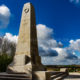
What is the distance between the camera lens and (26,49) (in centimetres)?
1057

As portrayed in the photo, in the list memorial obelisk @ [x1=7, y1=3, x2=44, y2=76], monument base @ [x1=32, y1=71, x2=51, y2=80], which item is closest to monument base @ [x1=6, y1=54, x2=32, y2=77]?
memorial obelisk @ [x1=7, y1=3, x2=44, y2=76]

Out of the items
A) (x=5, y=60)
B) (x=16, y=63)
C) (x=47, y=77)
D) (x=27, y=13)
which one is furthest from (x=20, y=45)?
(x=5, y=60)

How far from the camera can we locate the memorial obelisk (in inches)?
373

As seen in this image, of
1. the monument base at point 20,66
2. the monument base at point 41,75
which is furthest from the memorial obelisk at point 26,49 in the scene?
the monument base at point 41,75

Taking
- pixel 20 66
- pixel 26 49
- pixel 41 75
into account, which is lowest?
pixel 41 75

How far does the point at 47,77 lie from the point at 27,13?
7.65 meters

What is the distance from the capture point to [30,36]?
10.8 metres

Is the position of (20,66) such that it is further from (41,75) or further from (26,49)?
(41,75)

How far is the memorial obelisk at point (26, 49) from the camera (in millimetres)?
9477

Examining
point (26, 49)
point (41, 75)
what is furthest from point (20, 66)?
point (41, 75)

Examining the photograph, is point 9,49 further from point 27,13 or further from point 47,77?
point 47,77

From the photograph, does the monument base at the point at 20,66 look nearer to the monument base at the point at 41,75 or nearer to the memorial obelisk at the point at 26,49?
the memorial obelisk at the point at 26,49

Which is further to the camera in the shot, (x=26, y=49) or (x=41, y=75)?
(x=26, y=49)

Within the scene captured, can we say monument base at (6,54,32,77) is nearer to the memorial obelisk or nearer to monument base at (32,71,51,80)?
the memorial obelisk
